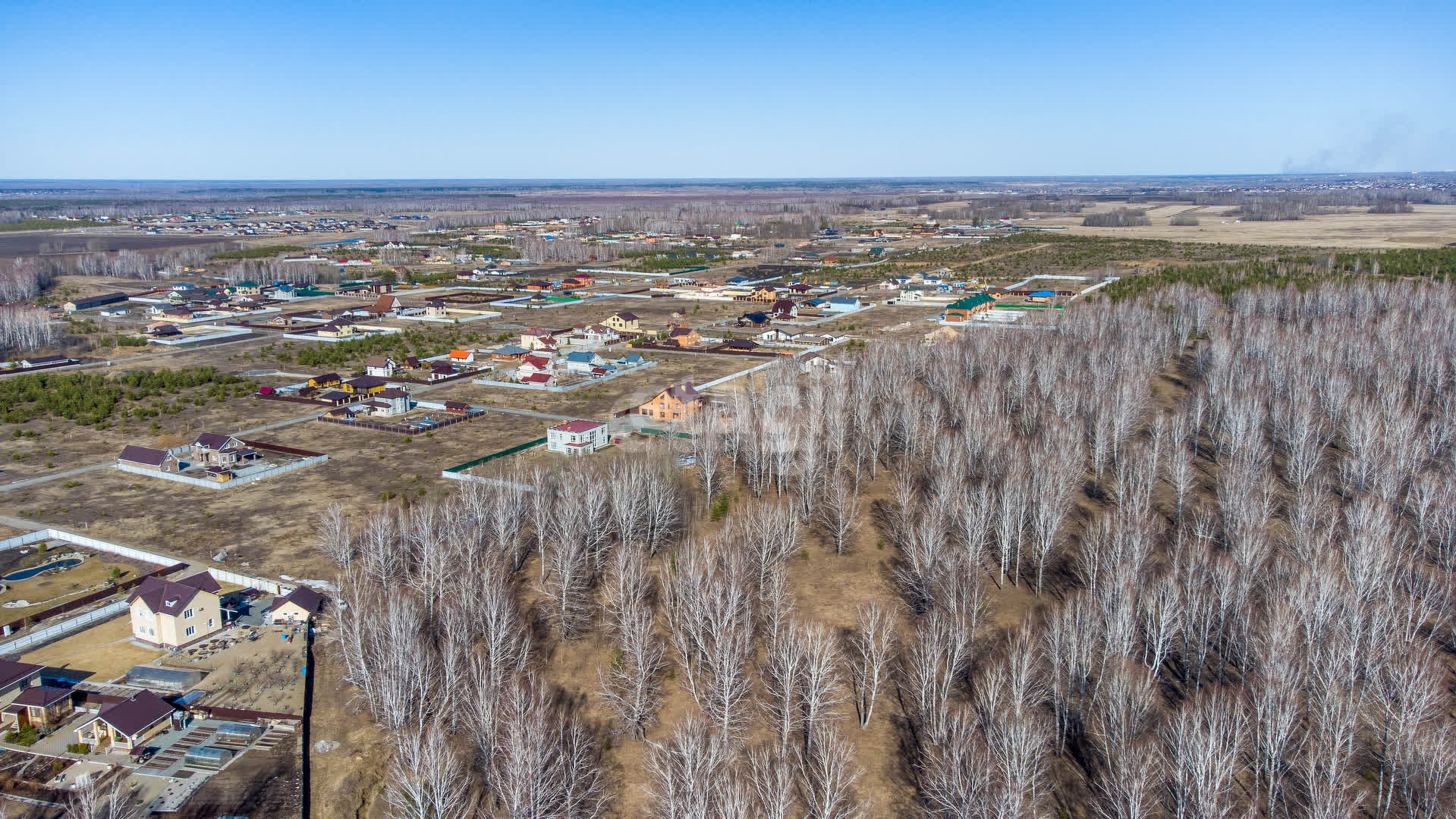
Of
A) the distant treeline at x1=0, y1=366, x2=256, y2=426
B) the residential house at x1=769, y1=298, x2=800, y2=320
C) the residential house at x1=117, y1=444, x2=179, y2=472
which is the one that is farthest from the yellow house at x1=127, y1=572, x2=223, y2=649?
the residential house at x1=769, y1=298, x2=800, y2=320

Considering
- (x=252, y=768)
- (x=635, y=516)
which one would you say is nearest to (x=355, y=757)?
(x=252, y=768)

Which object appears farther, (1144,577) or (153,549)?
(153,549)

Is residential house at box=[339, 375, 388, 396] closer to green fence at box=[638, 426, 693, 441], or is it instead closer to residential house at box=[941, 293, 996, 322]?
green fence at box=[638, 426, 693, 441]

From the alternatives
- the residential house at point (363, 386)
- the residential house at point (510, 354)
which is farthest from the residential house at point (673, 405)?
the residential house at point (510, 354)

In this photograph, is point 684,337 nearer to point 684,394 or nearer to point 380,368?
point 380,368

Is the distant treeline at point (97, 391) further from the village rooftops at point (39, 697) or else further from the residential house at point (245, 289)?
the residential house at point (245, 289)

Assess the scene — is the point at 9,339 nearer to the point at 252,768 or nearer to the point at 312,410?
the point at 312,410

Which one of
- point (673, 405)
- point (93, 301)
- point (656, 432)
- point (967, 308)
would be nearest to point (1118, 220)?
point (967, 308)
